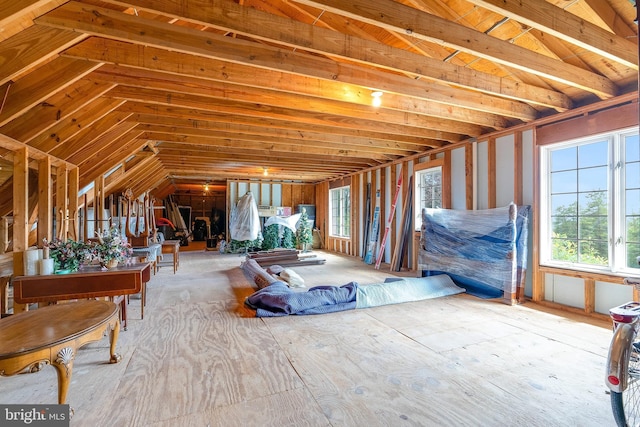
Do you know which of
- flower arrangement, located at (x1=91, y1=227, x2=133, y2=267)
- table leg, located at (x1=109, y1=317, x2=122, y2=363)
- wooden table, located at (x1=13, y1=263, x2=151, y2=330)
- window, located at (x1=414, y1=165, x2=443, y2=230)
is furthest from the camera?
window, located at (x1=414, y1=165, x2=443, y2=230)

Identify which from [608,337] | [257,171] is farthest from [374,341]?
[257,171]

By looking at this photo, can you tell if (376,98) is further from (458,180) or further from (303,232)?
(303,232)

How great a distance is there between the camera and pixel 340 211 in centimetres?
962

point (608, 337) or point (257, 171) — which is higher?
point (257, 171)

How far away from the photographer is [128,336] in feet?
9.07

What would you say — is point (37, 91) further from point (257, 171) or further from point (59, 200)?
point (257, 171)

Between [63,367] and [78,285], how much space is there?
1.32 m

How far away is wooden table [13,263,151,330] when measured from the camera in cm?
248

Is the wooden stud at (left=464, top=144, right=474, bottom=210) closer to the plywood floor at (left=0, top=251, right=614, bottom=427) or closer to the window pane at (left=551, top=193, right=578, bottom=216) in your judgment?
the window pane at (left=551, top=193, right=578, bottom=216)

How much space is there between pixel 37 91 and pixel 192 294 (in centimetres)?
292

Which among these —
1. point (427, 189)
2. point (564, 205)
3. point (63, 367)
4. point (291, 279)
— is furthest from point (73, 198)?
point (564, 205)

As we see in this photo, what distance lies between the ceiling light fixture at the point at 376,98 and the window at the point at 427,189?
259 centimetres

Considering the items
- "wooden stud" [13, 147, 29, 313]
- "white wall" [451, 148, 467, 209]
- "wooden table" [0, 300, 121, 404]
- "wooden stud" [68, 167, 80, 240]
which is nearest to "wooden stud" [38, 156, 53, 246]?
"wooden stud" [13, 147, 29, 313]

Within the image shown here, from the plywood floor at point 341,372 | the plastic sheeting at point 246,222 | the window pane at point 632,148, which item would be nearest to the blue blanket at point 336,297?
the plywood floor at point 341,372
